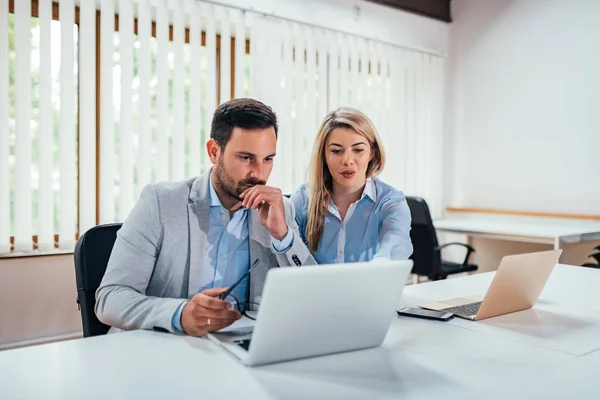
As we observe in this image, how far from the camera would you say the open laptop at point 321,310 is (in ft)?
3.02

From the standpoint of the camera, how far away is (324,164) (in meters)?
2.09

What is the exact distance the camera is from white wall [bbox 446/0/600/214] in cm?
404

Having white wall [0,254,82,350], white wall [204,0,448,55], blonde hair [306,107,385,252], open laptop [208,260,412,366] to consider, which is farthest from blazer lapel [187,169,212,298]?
Result: white wall [204,0,448,55]

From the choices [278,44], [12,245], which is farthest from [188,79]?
[12,245]

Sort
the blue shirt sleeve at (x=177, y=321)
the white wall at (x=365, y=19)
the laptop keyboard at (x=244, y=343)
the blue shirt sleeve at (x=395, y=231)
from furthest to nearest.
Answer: the white wall at (x=365, y=19) → the blue shirt sleeve at (x=395, y=231) → the blue shirt sleeve at (x=177, y=321) → the laptop keyboard at (x=244, y=343)

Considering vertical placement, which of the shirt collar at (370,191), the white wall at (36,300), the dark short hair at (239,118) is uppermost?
the dark short hair at (239,118)

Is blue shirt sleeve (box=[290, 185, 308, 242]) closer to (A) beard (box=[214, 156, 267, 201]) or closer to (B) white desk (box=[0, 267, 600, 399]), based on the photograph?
(A) beard (box=[214, 156, 267, 201])

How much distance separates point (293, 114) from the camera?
4.00m

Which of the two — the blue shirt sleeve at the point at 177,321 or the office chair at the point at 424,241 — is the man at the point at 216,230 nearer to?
the blue shirt sleeve at the point at 177,321

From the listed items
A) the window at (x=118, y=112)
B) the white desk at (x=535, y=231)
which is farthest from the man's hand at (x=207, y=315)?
the white desk at (x=535, y=231)

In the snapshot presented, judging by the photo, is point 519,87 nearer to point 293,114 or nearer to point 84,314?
point 293,114

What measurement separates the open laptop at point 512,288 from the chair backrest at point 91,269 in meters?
0.95

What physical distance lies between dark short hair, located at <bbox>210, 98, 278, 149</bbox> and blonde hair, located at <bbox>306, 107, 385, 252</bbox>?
1.50ft

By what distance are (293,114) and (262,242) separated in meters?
2.47
